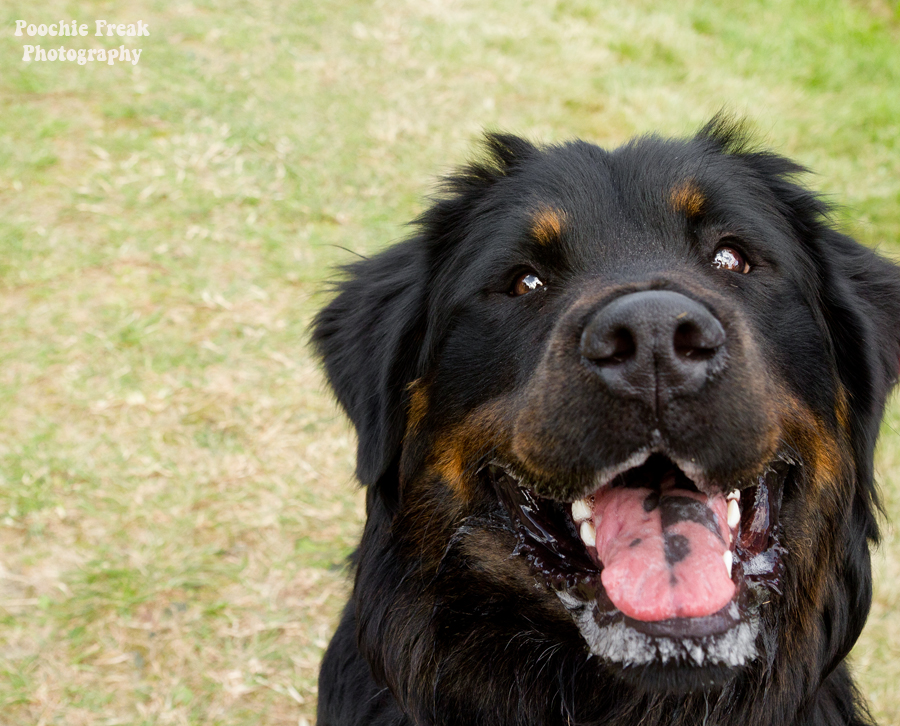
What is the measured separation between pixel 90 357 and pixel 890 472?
4884 millimetres

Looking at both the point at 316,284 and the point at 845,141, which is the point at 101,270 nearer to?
the point at 316,284

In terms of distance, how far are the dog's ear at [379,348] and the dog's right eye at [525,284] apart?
0.36 metres

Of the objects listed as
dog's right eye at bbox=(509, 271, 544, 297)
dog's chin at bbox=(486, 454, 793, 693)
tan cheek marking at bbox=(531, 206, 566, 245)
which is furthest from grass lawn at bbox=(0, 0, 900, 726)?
dog's chin at bbox=(486, 454, 793, 693)

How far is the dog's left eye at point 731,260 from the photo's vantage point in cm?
245

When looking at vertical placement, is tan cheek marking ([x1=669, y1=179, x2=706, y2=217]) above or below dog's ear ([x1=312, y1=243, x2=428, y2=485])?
above

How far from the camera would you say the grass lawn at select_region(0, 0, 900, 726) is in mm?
3826

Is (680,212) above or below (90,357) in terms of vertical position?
above

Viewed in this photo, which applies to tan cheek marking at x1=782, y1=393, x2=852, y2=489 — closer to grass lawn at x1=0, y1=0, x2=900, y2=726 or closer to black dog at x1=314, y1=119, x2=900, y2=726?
black dog at x1=314, y1=119, x2=900, y2=726

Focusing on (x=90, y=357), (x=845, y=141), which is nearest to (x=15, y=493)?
(x=90, y=357)

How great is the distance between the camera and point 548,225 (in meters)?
2.49

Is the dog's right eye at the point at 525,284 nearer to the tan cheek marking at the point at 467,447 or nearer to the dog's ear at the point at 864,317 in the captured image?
the tan cheek marking at the point at 467,447

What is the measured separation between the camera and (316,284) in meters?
5.73

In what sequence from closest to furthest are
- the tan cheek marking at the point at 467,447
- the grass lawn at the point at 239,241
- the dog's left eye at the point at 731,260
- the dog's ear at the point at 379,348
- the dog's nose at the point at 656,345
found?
the dog's nose at the point at 656,345 < the tan cheek marking at the point at 467,447 < the dog's left eye at the point at 731,260 < the dog's ear at the point at 379,348 < the grass lawn at the point at 239,241

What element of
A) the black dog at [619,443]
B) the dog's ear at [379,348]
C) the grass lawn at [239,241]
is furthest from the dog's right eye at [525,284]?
the grass lawn at [239,241]
